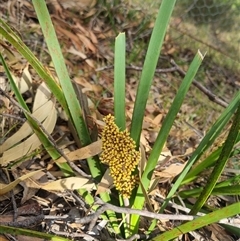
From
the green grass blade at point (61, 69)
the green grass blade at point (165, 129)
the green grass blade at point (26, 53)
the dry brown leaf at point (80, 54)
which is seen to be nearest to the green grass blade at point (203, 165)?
the green grass blade at point (165, 129)

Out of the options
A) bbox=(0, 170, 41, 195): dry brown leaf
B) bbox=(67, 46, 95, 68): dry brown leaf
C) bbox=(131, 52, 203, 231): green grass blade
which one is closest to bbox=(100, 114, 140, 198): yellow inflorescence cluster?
bbox=(131, 52, 203, 231): green grass blade

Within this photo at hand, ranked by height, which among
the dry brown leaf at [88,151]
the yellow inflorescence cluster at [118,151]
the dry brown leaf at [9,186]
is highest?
the yellow inflorescence cluster at [118,151]

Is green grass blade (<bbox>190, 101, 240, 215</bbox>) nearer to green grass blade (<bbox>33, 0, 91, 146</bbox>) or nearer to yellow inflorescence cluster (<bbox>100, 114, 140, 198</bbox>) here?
yellow inflorescence cluster (<bbox>100, 114, 140, 198</bbox>)

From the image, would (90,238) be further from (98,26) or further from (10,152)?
(98,26)

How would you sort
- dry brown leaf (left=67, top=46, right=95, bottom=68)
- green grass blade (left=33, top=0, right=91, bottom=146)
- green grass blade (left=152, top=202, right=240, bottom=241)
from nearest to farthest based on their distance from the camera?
green grass blade (left=152, top=202, right=240, bottom=241)
green grass blade (left=33, top=0, right=91, bottom=146)
dry brown leaf (left=67, top=46, right=95, bottom=68)

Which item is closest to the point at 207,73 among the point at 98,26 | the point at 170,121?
the point at 98,26

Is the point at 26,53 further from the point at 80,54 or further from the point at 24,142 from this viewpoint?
the point at 80,54

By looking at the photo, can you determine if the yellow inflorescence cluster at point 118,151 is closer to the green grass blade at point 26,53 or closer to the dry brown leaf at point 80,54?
the green grass blade at point 26,53
